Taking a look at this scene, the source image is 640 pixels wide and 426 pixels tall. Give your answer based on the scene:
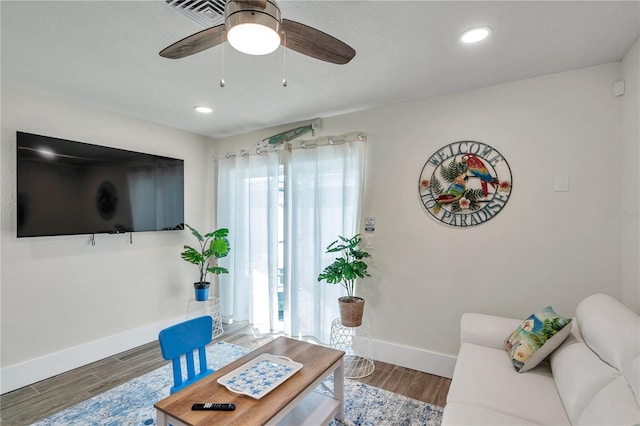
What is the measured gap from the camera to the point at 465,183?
2553 mm

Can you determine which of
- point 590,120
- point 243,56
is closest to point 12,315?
point 243,56

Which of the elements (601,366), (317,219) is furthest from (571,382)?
(317,219)

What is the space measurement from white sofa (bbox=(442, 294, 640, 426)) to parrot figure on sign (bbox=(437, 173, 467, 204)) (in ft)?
3.62

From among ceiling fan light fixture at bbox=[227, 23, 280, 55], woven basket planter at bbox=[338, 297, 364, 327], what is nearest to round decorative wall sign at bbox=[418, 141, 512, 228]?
woven basket planter at bbox=[338, 297, 364, 327]

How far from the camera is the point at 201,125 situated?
3654 millimetres

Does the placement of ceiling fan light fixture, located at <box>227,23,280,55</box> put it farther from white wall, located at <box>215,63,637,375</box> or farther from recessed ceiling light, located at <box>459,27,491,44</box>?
white wall, located at <box>215,63,637,375</box>

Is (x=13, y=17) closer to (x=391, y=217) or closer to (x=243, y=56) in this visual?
(x=243, y=56)

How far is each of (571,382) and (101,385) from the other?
3.27m

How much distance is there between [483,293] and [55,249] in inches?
147

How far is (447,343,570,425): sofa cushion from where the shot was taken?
1456 millimetres

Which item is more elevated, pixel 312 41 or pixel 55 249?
pixel 312 41

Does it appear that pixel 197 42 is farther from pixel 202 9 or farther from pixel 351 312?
pixel 351 312

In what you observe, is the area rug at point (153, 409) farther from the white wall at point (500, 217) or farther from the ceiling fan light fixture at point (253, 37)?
the ceiling fan light fixture at point (253, 37)

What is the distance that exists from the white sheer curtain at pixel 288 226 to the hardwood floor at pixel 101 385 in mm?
863
